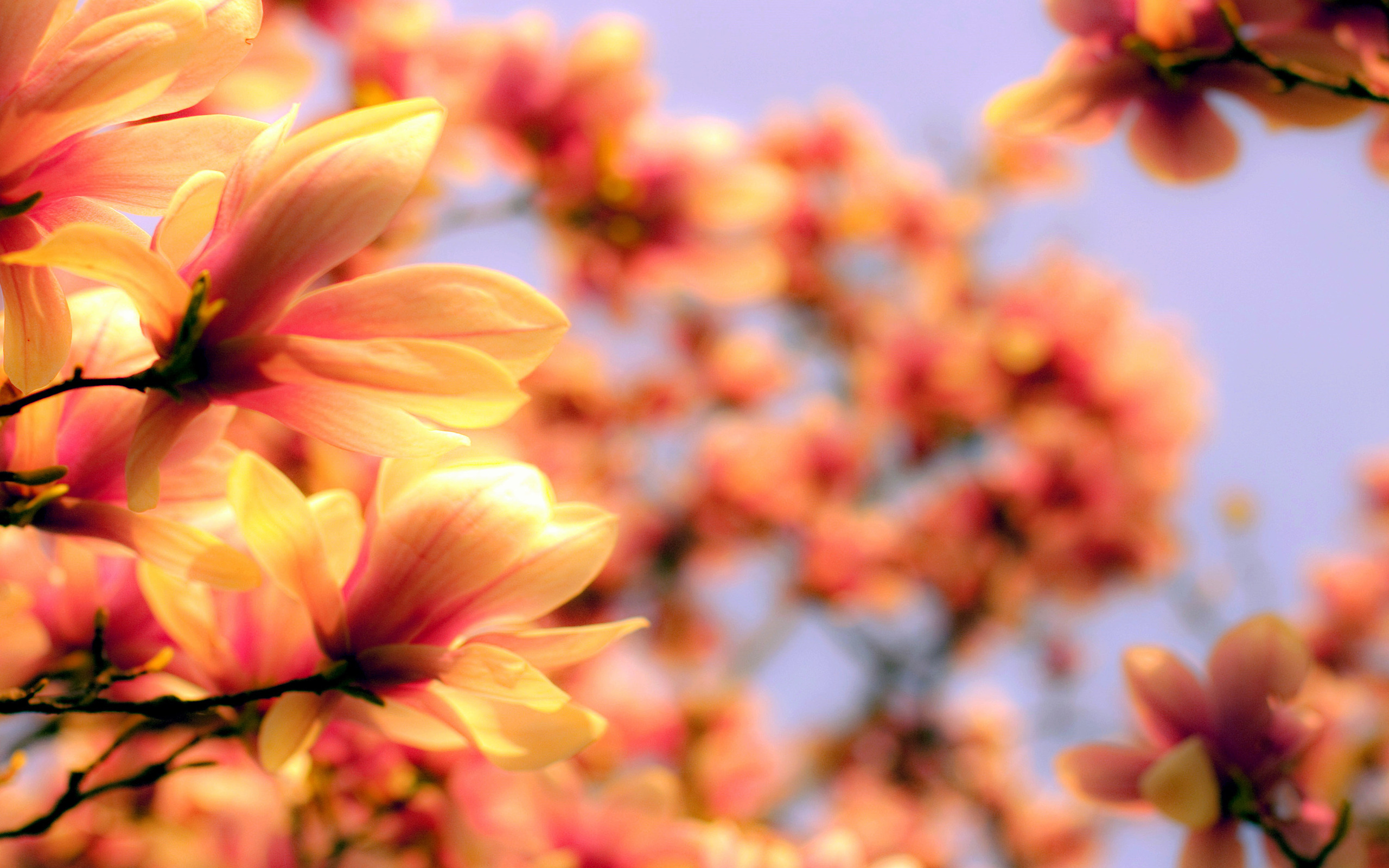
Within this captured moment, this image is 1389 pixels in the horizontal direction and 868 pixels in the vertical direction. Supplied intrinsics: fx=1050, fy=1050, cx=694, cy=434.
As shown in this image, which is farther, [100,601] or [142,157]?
[100,601]

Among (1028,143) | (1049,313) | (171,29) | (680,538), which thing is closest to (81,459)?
(171,29)

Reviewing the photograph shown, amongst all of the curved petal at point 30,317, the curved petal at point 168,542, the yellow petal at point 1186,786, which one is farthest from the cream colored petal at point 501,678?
the yellow petal at point 1186,786

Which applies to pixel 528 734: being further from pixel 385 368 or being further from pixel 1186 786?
pixel 1186 786

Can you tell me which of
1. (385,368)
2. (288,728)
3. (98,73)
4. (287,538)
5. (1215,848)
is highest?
(98,73)

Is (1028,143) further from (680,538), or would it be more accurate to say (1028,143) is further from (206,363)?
(206,363)

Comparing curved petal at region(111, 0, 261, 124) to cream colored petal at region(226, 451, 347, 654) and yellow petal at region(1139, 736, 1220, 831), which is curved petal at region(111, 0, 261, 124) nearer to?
cream colored petal at region(226, 451, 347, 654)

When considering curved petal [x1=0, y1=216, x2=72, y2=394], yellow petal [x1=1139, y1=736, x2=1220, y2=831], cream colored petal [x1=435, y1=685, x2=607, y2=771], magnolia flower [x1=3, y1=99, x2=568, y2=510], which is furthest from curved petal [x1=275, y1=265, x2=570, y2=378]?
yellow petal [x1=1139, y1=736, x2=1220, y2=831]

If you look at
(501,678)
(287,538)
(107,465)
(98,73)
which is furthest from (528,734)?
(98,73)
